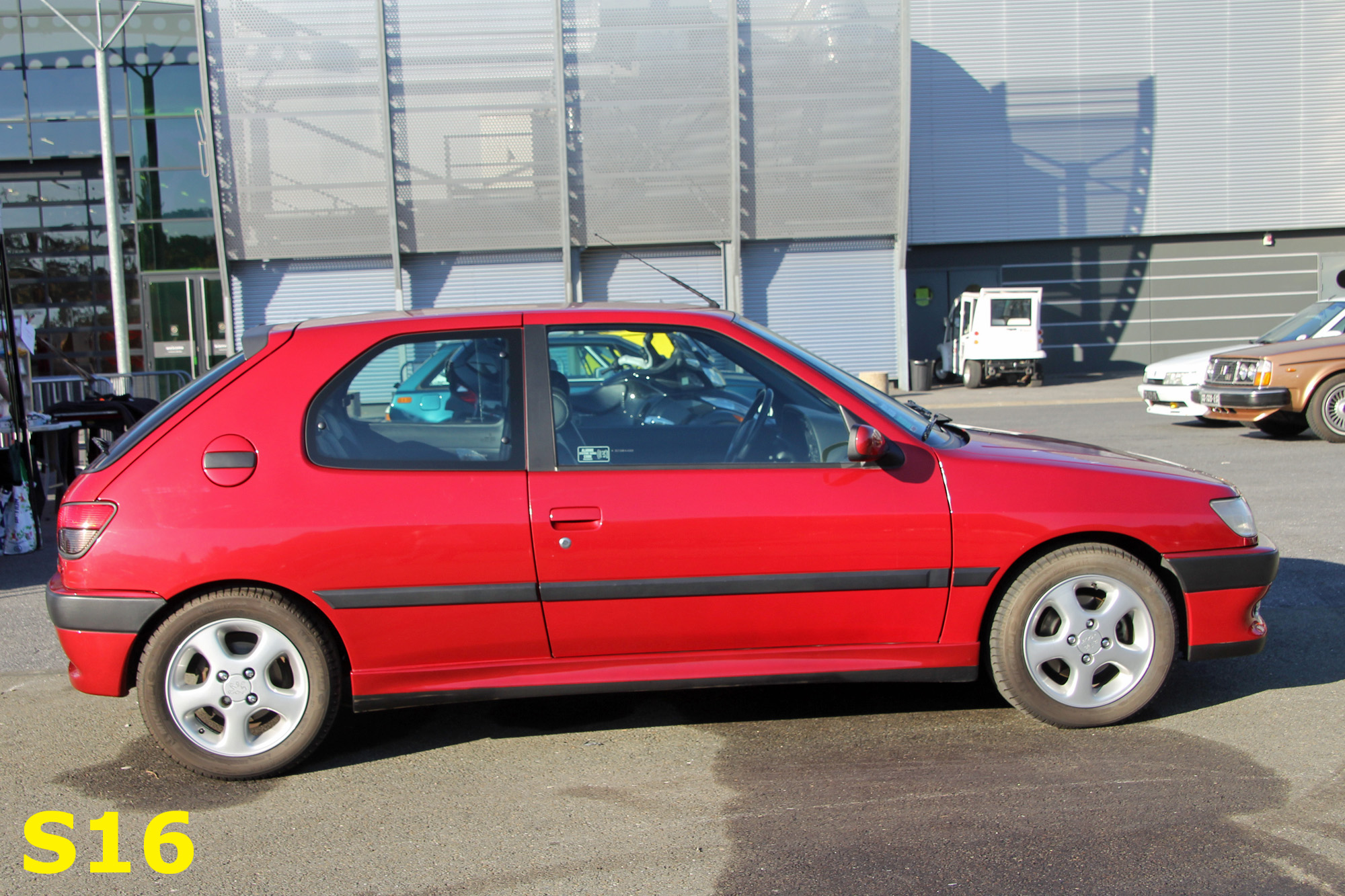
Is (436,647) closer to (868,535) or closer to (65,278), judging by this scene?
(868,535)

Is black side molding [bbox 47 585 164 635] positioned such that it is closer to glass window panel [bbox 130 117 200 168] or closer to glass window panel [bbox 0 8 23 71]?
glass window panel [bbox 130 117 200 168]

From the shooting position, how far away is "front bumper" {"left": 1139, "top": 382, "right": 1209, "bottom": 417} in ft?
41.9

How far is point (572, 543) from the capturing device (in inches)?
143

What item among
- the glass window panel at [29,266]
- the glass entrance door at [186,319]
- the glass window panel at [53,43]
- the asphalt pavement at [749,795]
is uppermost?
the glass window panel at [53,43]

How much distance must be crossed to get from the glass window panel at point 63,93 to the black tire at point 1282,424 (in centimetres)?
2203

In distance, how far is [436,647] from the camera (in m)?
3.71

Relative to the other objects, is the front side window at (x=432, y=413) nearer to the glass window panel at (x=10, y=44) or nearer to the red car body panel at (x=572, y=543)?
the red car body panel at (x=572, y=543)

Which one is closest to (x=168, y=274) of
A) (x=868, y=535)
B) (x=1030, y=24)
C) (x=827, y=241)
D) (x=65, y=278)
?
(x=65, y=278)

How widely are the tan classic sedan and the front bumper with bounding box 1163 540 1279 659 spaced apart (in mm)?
8489

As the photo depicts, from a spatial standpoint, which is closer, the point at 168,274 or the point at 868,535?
the point at 868,535

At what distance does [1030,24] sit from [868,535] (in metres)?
25.5

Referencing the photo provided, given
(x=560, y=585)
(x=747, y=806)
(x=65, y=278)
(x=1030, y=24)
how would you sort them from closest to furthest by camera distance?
(x=747, y=806), (x=560, y=585), (x=65, y=278), (x=1030, y=24)

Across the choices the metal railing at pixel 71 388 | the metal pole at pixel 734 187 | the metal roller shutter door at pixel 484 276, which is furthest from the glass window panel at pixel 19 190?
the metal pole at pixel 734 187

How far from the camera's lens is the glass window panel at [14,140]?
2244 centimetres
